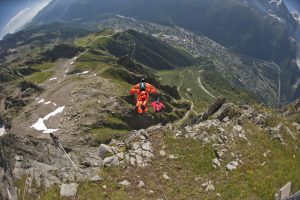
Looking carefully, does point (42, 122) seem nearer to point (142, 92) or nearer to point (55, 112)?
point (55, 112)

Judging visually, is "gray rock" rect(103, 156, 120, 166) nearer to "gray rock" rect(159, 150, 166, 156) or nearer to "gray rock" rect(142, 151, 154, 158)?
"gray rock" rect(142, 151, 154, 158)

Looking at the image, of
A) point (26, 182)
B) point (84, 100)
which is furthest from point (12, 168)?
point (84, 100)

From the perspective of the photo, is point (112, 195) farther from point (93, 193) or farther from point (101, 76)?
point (101, 76)

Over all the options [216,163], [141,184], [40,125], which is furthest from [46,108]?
[141,184]

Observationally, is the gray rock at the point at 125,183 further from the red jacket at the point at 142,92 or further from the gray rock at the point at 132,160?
the red jacket at the point at 142,92

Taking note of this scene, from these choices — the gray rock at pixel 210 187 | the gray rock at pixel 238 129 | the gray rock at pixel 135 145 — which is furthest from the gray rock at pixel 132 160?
the gray rock at pixel 238 129

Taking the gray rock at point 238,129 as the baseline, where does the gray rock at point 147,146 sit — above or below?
below

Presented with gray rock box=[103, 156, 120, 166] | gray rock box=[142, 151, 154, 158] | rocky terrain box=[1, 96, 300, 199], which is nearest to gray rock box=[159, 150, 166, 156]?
rocky terrain box=[1, 96, 300, 199]

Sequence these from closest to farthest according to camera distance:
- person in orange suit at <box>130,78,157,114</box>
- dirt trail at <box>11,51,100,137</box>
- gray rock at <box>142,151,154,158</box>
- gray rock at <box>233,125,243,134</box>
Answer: gray rock at <box>142,151,154,158</box> → gray rock at <box>233,125,243,134</box> → person in orange suit at <box>130,78,157,114</box> → dirt trail at <box>11,51,100,137</box>

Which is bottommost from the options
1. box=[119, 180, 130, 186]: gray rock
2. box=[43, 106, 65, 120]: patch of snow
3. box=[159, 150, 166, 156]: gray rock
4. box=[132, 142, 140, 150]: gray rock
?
box=[43, 106, 65, 120]: patch of snow
